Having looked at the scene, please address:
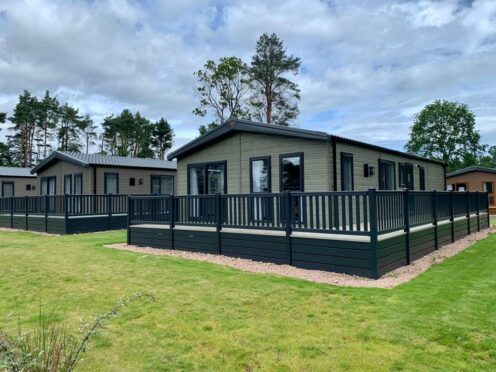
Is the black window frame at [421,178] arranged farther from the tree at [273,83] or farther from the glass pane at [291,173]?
the tree at [273,83]

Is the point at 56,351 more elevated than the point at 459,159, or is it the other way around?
the point at 459,159

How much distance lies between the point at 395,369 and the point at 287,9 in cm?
1338

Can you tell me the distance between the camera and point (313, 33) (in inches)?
727

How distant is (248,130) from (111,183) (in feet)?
30.7

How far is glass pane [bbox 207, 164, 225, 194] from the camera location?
11.3 metres

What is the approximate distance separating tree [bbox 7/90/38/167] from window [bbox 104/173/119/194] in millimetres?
30688

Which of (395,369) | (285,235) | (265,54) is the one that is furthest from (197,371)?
(265,54)

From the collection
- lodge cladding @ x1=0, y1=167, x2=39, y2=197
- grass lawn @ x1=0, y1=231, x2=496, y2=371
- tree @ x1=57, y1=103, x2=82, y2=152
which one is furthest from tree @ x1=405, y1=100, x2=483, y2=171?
tree @ x1=57, y1=103, x2=82, y2=152

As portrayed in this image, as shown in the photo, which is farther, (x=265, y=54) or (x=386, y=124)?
(x=386, y=124)

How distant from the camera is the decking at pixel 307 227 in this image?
564cm

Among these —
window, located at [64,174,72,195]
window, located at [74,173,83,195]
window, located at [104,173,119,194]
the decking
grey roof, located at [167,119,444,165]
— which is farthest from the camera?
window, located at [64,174,72,195]

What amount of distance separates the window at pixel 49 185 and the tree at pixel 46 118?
26886 millimetres

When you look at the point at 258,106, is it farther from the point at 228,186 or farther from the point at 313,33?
the point at 228,186

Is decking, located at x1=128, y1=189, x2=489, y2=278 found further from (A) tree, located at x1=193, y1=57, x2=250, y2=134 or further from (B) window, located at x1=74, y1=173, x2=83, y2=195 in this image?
(A) tree, located at x1=193, y1=57, x2=250, y2=134
